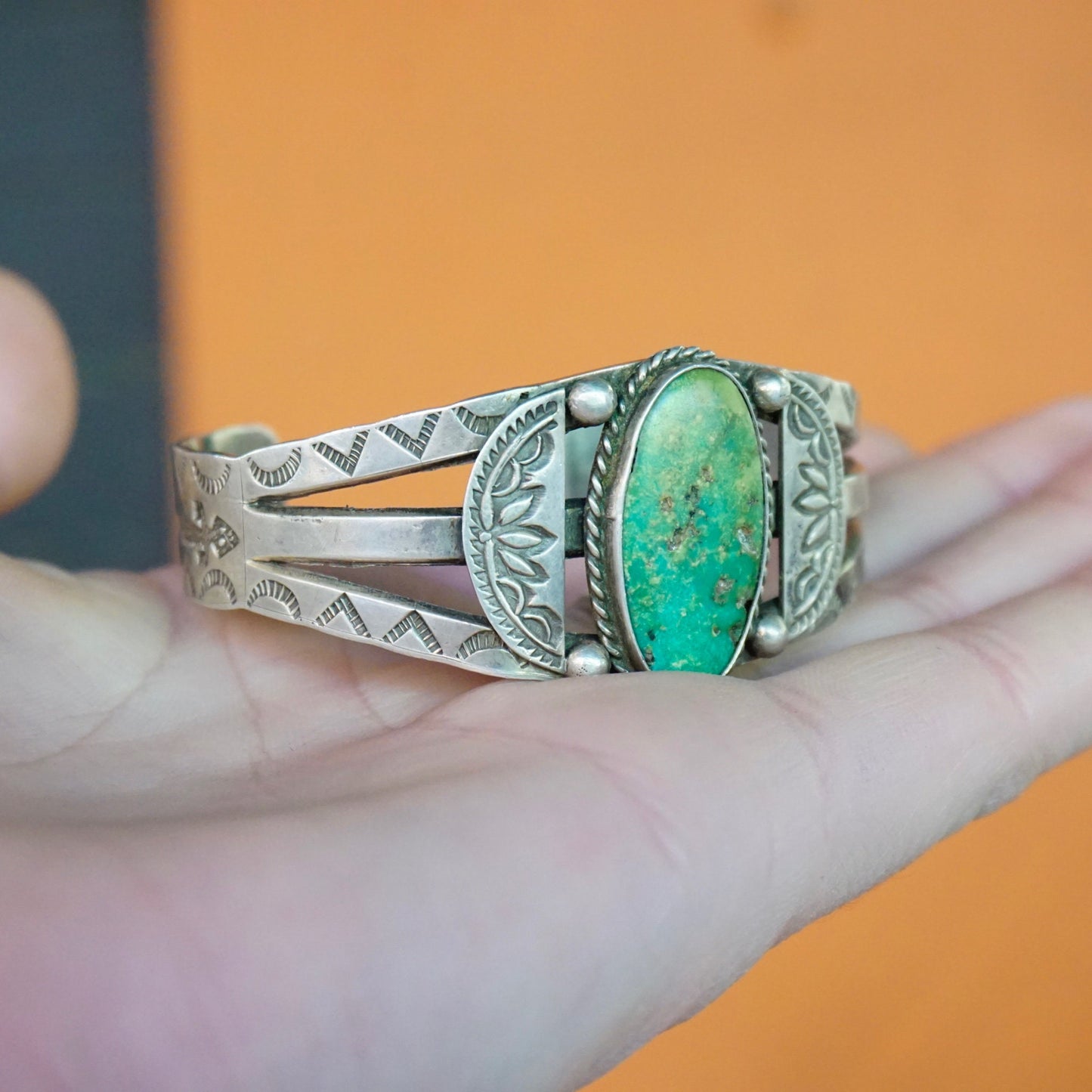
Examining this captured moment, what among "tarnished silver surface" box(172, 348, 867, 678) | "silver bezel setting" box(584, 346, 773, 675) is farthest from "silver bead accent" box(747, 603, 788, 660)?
"silver bezel setting" box(584, 346, 773, 675)

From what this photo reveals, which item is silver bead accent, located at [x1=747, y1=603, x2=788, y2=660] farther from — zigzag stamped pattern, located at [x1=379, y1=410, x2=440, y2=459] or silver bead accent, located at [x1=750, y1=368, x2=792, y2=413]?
zigzag stamped pattern, located at [x1=379, y1=410, x2=440, y2=459]

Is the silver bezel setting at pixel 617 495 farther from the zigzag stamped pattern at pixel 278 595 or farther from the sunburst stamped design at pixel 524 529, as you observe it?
the zigzag stamped pattern at pixel 278 595

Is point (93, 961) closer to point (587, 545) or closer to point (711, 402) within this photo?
point (587, 545)

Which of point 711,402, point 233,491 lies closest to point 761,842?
point 711,402

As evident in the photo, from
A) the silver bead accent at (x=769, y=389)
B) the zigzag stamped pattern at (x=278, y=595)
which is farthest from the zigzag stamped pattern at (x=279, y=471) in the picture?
the silver bead accent at (x=769, y=389)

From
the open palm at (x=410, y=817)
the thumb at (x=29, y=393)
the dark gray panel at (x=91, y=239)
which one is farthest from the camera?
the dark gray panel at (x=91, y=239)

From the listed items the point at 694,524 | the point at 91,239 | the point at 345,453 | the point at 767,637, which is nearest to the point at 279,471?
the point at 345,453
